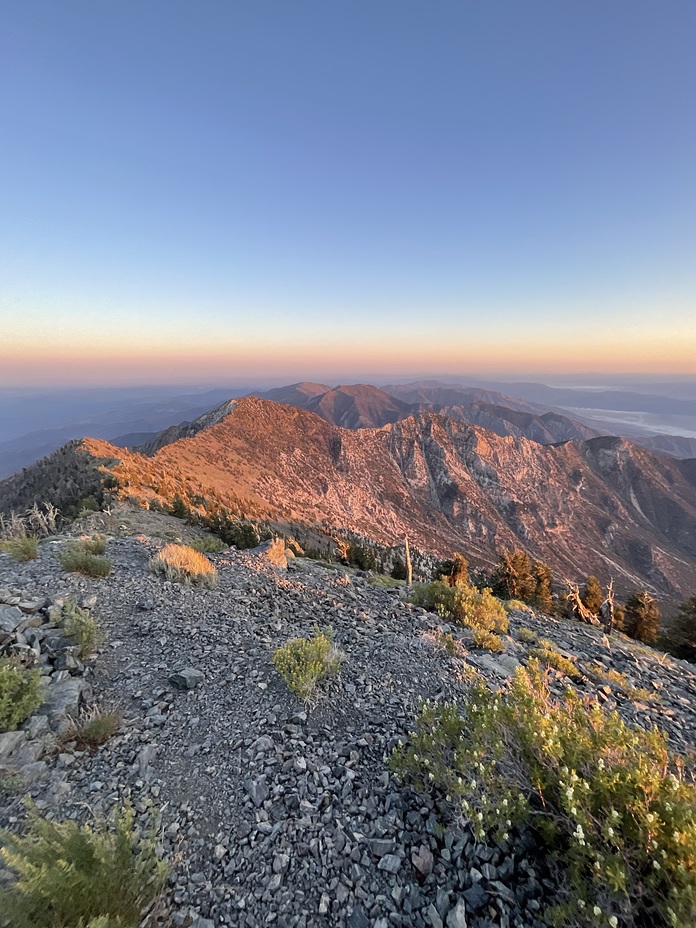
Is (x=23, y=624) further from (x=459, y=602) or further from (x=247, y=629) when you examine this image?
(x=459, y=602)

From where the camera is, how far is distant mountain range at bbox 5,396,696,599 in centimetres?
4022

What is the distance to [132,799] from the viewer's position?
176 inches

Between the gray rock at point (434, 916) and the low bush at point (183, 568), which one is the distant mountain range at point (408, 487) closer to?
the low bush at point (183, 568)

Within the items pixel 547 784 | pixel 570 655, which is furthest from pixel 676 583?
pixel 547 784

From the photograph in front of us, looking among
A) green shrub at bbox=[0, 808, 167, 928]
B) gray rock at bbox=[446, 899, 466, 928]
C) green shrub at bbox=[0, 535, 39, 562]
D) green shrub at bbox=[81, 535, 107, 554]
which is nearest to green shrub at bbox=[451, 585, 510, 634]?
gray rock at bbox=[446, 899, 466, 928]

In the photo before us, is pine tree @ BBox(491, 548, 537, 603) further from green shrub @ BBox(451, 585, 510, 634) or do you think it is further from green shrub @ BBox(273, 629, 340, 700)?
green shrub @ BBox(273, 629, 340, 700)

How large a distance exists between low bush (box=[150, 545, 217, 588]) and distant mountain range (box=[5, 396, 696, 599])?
654 inches

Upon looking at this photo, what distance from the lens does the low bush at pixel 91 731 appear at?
5176 millimetres

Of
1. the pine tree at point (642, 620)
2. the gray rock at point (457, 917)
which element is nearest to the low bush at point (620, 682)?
the gray rock at point (457, 917)

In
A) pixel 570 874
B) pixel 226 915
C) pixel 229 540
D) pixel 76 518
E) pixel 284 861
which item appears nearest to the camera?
pixel 570 874

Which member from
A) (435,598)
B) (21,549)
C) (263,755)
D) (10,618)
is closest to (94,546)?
(21,549)

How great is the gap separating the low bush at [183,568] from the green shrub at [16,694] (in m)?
4.69

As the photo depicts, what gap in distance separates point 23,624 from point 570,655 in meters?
13.2

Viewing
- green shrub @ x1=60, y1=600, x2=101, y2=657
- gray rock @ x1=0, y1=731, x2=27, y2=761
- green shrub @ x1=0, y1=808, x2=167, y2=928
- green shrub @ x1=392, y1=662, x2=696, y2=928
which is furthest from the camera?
green shrub @ x1=60, y1=600, x2=101, y2=657
